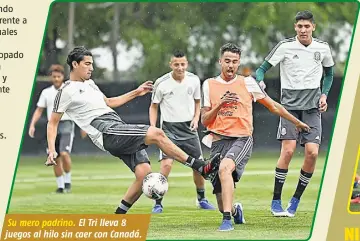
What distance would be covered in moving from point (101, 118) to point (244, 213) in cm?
194

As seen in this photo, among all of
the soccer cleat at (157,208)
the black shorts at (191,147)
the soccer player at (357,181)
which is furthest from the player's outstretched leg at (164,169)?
the soccer player at (357,181)

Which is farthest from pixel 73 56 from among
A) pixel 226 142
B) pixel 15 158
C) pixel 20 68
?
pixel 226 142

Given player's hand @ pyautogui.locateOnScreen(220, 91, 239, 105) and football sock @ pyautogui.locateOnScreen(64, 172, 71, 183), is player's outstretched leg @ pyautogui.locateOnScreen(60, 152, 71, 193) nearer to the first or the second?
football sock @ pyautogui.locateOnScreen(64, 172, 71, 183)

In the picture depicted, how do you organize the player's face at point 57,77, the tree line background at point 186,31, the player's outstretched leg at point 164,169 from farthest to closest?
the tree line background at point 186,31 < the player's face at point 57,77 < the player's outstretched leg at point 164,169

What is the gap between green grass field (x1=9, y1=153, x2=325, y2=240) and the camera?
8.99 meters

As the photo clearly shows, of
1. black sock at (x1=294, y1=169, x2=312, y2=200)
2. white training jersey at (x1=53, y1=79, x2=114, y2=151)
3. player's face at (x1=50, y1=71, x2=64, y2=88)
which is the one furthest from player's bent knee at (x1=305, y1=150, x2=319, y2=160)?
player's face at (x1=50, y1=71, x2=64, y2=88)

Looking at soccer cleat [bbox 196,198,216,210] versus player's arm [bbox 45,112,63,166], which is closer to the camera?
player's arm [bbox 45,112,63,166]

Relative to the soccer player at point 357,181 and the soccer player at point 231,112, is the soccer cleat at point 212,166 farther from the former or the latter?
the soccer player at point 357,181

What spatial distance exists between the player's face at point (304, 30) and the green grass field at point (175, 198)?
1.81 m

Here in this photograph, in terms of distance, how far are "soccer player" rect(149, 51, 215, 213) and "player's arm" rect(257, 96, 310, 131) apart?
1.72 meters

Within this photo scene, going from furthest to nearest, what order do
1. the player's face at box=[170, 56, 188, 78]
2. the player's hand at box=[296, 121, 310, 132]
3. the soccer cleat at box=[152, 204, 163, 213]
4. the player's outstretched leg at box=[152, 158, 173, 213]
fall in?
the player's face at box=[170, 56, 188, 78] < the player's outstretched leg at box=[152, 158, 173, 213] < the soccer cleat at box=[152, 204, 163, 213] < the player's hand at box=[296, 121, 310, 132]

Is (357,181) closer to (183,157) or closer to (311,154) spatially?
(311,154)

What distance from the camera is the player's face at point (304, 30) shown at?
9.69 metres

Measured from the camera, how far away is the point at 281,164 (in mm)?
9844
